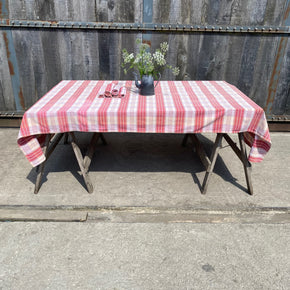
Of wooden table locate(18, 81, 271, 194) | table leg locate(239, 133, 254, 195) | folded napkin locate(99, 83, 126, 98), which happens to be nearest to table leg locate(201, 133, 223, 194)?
wooden table locate(18, 81, 271, 194)

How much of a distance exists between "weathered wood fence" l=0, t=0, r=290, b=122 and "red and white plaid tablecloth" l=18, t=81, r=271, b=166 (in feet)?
5.24

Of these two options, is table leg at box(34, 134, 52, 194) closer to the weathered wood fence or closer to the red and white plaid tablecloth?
the red and white plaid tablecloth

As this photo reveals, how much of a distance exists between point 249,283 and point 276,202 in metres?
1.15

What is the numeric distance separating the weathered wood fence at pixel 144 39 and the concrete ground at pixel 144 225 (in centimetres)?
126

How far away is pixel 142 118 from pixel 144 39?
79.2 inches

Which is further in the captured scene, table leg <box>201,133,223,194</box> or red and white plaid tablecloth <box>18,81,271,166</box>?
table leg <box>201,133,223,194</box>

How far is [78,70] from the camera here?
4.46m

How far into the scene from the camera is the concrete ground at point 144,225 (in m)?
2.32

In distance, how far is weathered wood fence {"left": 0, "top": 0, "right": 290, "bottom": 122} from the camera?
4070 mm

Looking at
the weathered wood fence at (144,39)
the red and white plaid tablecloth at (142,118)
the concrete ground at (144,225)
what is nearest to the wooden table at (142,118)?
the red and white plaid tablecloth at (142,118)

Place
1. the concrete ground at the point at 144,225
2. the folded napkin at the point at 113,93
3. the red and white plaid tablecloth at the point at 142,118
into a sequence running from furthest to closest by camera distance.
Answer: the folded napkin at the point at 113,93, the red and white plaid tablecloth at the point at 142,118, the concrete ground at the point at 144,225

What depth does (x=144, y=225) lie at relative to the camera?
2.83 metres

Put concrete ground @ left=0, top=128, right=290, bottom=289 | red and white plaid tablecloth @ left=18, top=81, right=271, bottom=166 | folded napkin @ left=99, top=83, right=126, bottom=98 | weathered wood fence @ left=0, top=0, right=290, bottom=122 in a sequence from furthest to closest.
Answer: weathered wood fence @ left=0, top=0, right=290, bottom=122 → folded napkin @ left=99, top=83, right=126, bottom=98 → red and white plaid tablecloth @ left=18, top=81, right=271, bottom=166 → concrete ground @ left=0, top=128, right=290, bottom=289

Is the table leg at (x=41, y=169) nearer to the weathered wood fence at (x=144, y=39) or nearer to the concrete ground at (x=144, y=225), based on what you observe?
the concrete ground at (x=144, y=225)
